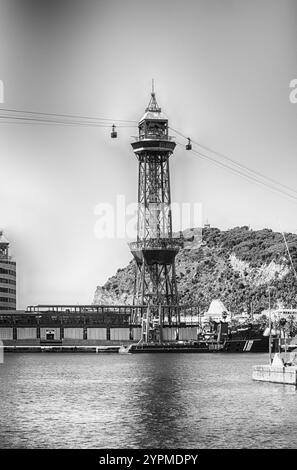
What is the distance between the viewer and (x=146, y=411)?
2373 inches

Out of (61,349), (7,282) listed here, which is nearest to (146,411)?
(61,349)

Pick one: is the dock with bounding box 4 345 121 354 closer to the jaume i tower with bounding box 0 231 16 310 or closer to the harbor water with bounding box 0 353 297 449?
the jaume i tower with bounding box 0 231 16 310

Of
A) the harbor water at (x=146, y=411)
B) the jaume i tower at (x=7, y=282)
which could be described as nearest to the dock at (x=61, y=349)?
the jaume i tower at (x=7, y=282)

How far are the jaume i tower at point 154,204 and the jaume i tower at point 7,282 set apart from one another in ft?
85.5

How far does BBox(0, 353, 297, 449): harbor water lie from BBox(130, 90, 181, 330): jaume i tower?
82418 mm

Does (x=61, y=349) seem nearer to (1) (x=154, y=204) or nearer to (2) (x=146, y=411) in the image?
(1) (x=154, y=204)

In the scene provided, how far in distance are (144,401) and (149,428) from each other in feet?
51.6

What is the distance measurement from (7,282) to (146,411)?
13176 cm

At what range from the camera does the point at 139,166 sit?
185m

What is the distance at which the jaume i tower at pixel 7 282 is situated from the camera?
7357 inches

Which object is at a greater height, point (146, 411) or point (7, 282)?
point (7, 282)

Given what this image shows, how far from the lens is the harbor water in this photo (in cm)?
4762

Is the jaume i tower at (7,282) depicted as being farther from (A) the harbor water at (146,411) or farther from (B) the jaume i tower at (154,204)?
(A) the harbor water at (146,411)
